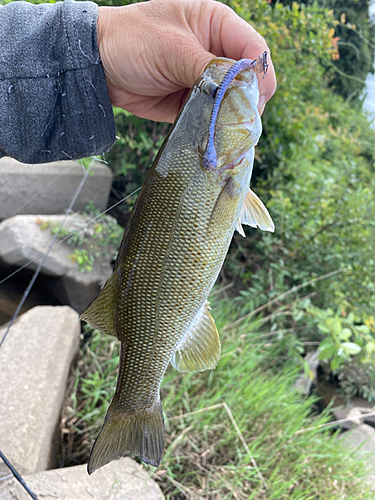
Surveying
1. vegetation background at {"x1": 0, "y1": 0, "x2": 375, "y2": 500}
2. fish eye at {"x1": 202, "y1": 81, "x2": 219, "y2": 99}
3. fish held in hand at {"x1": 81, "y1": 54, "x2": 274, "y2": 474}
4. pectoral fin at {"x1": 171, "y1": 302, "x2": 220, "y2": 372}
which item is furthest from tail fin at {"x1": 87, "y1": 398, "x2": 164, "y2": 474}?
vegetation background at {"x1": 0, "y1": 0, "x2": 375, "y2": 500}

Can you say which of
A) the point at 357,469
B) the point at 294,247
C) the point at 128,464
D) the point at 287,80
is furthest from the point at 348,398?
the point at 287,80

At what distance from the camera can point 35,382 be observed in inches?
76.5

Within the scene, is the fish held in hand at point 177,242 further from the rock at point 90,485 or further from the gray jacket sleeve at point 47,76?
the rock at point 90,485

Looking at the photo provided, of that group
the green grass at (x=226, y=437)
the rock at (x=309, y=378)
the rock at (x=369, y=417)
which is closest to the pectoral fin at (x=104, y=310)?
the green grass at (x=226, y=437)

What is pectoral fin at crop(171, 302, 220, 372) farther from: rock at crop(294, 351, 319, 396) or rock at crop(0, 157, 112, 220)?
rock at crop(294, 351, 319, 396)

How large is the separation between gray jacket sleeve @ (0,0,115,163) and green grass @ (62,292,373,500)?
1.49 m

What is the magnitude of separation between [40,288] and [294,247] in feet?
7.16

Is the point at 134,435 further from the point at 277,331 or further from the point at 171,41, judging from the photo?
the point at 277,331

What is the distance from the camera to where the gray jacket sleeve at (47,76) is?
3.80 feet

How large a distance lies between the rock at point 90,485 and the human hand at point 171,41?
5.33ft

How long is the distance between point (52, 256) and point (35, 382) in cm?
98

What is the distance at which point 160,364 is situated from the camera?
41.9 inches

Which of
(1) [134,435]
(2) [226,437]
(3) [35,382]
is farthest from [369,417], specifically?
(1) [134,435]

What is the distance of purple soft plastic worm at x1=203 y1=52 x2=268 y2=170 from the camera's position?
0.86 m
